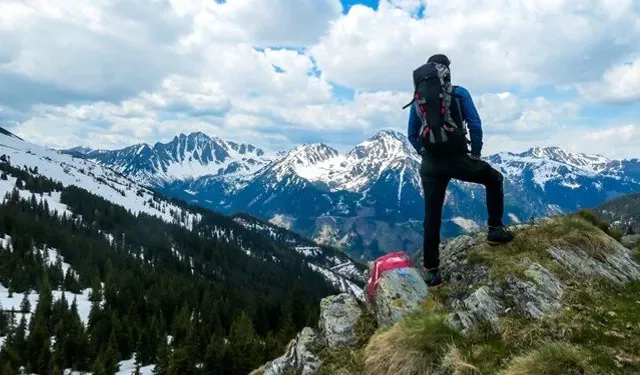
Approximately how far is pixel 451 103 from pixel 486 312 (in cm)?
544

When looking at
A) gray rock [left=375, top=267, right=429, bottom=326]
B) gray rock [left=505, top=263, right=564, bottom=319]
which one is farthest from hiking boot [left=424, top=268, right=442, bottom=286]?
gray rock [left=505, top=263, right=564, bottom=319]

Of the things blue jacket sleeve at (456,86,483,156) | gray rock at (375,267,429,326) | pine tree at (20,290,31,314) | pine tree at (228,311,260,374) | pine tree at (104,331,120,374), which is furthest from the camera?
pine tree at (20,290,31,314)

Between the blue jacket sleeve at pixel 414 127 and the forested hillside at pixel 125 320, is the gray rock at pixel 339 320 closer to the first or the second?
the blue jacket sleeve at pixel 414 127

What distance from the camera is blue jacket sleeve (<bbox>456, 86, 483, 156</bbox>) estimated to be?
12.3 m

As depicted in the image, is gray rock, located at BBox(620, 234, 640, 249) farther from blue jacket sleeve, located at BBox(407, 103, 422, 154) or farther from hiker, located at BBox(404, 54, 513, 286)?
blue jacket sleeve, located at BBox(407, 103, 422, 154)

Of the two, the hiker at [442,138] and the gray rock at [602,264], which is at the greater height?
the hiker at [442,138]

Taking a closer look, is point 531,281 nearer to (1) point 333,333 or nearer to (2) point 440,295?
(2) point 440,295

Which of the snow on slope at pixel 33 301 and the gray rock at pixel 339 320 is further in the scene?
the snow on slope at pixel 33 301

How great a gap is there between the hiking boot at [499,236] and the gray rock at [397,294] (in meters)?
2.70

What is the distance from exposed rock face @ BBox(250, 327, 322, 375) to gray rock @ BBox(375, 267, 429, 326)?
82.6 inches

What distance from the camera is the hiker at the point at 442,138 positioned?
480 inches

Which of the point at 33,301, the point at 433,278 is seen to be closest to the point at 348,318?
the point at 433,278

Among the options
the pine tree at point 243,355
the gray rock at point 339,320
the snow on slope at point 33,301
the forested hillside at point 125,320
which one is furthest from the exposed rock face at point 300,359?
the snow on slope at point 33,301

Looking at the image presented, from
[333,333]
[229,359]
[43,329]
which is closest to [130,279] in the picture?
[43,329]
